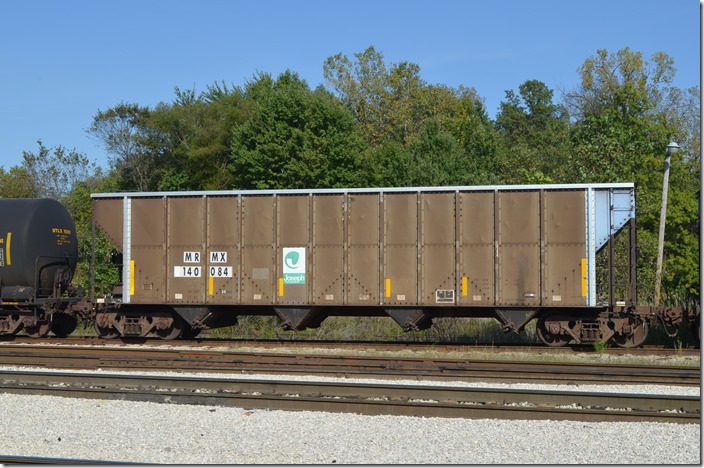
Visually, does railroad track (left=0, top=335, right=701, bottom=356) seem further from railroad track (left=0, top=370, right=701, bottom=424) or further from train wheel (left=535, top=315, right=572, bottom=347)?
railroad track (left=0, top=370, right=701, bottom=424)

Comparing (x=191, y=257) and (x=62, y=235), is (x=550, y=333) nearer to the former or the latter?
(x=191, y=257)

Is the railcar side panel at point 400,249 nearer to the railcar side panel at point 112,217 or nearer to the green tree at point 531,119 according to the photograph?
the railcar side panel at point 112,217

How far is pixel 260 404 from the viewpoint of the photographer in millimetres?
10438

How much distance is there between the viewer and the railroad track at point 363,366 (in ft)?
39.5

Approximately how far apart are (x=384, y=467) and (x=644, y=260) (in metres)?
20.4

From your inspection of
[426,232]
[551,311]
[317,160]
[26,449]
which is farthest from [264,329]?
[317,160]

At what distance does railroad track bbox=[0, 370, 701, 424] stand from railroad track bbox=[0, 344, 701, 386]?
1701 mm

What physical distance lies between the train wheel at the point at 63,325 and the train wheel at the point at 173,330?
3066 mm

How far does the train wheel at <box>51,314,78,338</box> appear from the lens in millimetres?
19859

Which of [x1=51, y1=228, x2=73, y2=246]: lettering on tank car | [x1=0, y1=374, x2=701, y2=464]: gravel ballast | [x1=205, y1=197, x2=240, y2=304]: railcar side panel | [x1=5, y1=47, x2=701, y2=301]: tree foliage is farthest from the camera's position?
[x1=5, y1=47, x2=701, y2=301]: tree foliage

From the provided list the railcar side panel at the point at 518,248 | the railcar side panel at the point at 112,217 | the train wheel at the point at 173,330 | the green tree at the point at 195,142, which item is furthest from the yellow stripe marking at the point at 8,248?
the green tree at the point at 195,142

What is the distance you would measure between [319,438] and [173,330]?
10718 millimetres

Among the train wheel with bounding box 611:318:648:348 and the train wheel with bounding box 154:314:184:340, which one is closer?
the train wheel with bounding box 611:318:648:348

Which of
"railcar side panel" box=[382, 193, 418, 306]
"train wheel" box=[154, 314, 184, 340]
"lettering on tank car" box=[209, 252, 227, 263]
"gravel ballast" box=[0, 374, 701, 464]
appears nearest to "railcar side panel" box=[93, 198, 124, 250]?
"train wheel" box=[154, 314, 184, 340]
